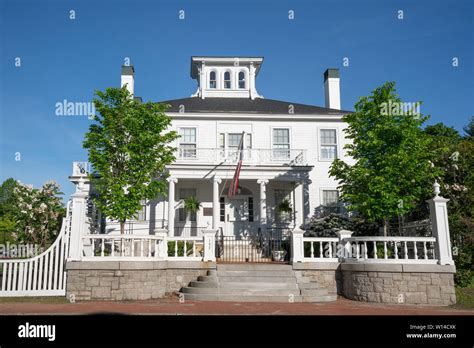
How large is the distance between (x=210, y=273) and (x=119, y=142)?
7.50 metres

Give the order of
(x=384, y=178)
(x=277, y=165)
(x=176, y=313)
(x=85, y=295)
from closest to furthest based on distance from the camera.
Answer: (x=176, y=313)
(x=85, y=295)
(x=384, y=178)
(x=277, y=165)

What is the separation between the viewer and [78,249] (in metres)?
11.7

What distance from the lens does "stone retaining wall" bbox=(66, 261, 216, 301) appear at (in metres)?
11.6

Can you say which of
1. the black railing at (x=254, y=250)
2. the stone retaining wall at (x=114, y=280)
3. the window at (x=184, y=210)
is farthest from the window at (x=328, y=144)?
the stone retaining wall at (x=114, y=280)

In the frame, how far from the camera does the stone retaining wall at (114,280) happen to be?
1155cm

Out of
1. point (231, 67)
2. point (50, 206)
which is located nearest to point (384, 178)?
point (50, 206)

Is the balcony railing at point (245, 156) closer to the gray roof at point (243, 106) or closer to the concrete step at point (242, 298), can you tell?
the gray roof at point (243, 106)

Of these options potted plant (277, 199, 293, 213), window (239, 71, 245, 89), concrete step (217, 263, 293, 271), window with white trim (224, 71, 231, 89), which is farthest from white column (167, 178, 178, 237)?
window (239, 71, 245, 89)

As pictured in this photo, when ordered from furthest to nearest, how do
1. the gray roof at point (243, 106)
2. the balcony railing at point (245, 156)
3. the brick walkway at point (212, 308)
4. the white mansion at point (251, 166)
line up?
the gray roof at point (243, 106), the balcony railing at point (245, 156), the white mansion at point (251, 166), the brick walkway at point (212, 308)

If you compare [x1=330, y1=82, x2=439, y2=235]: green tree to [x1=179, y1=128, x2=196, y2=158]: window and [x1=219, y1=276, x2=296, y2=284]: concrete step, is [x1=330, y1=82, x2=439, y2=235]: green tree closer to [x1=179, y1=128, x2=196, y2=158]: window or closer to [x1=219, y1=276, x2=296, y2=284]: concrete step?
[x1=219, y1=276, x2=296, y2=284]: concrete step

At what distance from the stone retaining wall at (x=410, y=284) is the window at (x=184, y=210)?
11244 millimetres

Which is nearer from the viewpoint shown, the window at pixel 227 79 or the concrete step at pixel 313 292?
the concrete step at pixel 313 292

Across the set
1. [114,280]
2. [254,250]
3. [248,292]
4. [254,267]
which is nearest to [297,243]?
[254,267]
